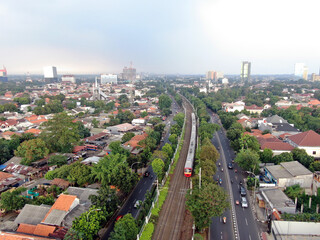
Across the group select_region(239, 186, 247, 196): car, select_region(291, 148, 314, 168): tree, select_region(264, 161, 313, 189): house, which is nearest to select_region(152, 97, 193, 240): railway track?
select_region(239, 186, 247, 196): car

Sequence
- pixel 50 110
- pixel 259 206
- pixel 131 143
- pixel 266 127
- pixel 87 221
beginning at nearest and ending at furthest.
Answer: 1. pixel 87 221
2. pixel 259 206
3. pixel 131 143
4. pixel 266 127
5. pixel 50 110

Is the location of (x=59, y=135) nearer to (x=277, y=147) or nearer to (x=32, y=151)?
(x=32, y=151)

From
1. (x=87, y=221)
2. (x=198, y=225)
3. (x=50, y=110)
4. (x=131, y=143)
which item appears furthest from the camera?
(x=50, y=110)

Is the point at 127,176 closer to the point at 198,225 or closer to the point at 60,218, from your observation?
the point at 60,218

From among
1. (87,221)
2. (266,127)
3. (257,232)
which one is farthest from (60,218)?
(266,127)

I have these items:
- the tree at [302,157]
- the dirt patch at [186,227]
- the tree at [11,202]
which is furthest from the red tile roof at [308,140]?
the tree at [11,202]

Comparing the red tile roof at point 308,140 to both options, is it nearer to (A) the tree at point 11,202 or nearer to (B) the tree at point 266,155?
(B) the tree at point 266,155

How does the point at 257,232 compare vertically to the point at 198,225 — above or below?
below
